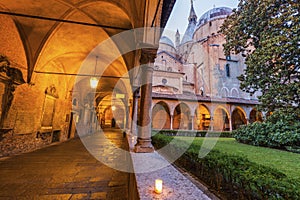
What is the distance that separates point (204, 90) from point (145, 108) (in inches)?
935

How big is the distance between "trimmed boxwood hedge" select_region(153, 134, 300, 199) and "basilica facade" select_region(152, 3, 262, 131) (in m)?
13.4

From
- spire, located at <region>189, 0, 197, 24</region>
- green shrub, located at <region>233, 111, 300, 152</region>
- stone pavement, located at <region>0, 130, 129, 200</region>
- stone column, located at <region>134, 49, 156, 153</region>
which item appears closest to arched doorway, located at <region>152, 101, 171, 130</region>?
green shrub, located at <region>233, 111, 300, 152</region>

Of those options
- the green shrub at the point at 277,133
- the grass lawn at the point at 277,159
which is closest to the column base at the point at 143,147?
the grass lawn at the point at 277,159

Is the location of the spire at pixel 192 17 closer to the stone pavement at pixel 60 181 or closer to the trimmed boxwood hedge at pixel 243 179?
the trimmed boxwood hedge at pixel 243 179

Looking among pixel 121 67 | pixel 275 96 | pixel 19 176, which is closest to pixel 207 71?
pixel 275 96

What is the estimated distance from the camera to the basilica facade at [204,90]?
18062mm

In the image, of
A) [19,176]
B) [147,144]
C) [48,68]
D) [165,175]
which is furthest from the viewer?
[48,68]

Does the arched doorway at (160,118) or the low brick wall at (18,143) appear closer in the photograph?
the low brick wall at (18,143)

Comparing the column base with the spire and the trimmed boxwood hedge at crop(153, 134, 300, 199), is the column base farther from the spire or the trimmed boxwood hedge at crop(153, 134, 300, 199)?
the spire

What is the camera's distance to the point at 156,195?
4.71 ft

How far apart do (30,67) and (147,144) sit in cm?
537

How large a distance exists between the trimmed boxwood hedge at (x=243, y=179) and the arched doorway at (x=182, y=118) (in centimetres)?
1773

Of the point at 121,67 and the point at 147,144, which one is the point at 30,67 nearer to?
the point at 121,67

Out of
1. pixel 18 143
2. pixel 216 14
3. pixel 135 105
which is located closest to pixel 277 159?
pixel 135 105
